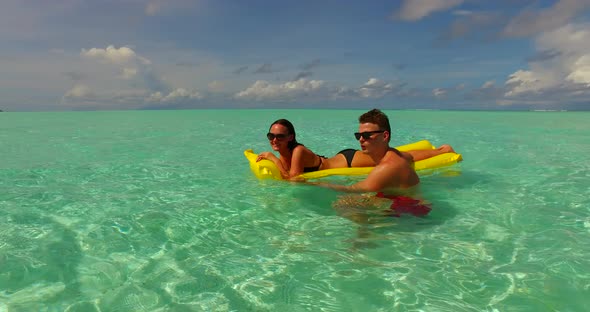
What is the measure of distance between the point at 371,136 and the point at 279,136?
73.4 inches

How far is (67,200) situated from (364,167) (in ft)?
14.7

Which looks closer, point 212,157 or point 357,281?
point 357,281

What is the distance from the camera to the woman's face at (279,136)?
19.1 feet

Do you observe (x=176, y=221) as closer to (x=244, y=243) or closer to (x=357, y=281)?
(x=244, y=243)

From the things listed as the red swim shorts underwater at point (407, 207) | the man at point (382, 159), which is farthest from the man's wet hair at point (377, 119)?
the red swim shorts underwater at point (407, 207)

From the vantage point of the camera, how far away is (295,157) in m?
5.88

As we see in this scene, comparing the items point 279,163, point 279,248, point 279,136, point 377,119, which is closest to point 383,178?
point 377,119

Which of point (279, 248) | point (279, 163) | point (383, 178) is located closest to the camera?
point (279, 248)

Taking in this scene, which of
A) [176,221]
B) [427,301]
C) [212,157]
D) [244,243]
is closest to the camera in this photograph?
[427,301]

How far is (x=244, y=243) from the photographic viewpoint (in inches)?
144

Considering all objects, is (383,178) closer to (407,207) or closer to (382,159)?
(382,159)

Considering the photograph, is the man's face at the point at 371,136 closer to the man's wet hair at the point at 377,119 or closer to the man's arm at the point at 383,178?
the man's wet hair at the point at 377,119

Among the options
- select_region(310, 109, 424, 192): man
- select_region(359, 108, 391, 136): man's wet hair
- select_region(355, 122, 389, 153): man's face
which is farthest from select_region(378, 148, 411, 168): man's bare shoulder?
select_region(359, 108, 391, 136): man's wet hair

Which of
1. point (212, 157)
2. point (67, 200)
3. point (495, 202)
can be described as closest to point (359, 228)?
point (495, 202)
